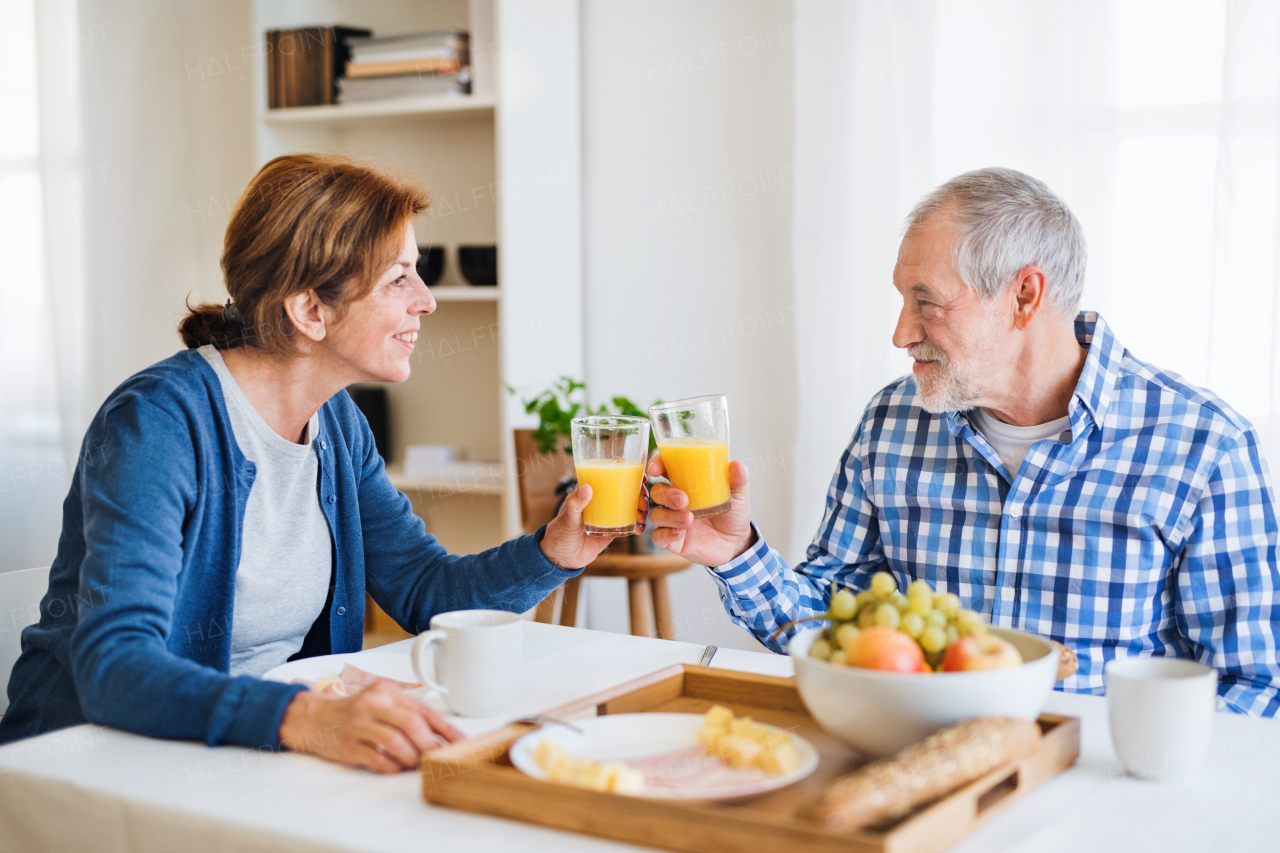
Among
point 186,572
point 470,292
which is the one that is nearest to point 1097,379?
point 186,572

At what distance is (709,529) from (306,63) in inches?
94.8

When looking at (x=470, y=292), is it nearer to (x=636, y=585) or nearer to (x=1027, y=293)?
(x=636, y=585)

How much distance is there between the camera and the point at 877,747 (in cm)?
94

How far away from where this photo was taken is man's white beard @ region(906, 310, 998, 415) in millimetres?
1631

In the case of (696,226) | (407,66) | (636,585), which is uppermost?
(407,66)

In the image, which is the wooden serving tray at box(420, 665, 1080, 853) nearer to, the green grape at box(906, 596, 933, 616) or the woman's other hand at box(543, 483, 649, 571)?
the green grape at box(906, 596, 933, 616)

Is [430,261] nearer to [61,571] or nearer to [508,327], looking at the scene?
[508,327]

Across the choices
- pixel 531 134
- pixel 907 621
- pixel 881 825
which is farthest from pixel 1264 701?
pixel 531 134

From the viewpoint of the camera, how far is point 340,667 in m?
1.30

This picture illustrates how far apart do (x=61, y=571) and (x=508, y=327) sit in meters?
1.84

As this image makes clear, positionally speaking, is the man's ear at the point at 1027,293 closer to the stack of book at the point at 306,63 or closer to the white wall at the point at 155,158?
the stack of book at the point at 306,63

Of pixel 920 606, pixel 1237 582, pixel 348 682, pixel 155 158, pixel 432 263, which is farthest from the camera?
pixel 155 158

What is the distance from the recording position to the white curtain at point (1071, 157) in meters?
2.38

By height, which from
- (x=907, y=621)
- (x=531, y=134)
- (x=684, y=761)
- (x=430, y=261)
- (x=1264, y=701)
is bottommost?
(x=1264, y=701)
